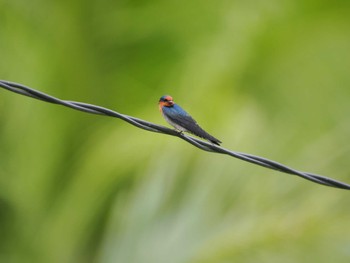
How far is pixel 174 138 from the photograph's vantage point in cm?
543

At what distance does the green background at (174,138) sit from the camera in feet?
17.1

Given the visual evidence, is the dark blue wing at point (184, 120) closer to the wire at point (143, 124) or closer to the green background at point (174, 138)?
the wire at point (143, 124)

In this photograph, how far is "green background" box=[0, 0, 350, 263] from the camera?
17.1 feet

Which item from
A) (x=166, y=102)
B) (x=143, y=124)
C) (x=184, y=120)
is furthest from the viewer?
(x=166, y=102)

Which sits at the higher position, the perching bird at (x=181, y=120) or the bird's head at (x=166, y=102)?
the bird's head at (x=166, y=102)

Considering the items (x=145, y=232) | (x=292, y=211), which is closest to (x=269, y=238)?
(x=292, y=211)

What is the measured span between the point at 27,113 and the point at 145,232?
3.59 feet

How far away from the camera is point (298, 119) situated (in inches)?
220

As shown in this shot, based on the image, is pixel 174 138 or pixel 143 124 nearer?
pixel 143 124

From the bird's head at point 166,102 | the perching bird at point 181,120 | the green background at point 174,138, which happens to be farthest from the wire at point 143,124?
the green background at point 174,138

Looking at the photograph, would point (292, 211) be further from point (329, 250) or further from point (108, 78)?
point (108, 78)

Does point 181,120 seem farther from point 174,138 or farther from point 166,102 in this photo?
point 174,138

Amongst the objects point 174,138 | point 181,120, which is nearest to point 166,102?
point 181,120

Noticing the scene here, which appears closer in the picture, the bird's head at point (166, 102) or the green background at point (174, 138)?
the bird's head at point (166, 102)
